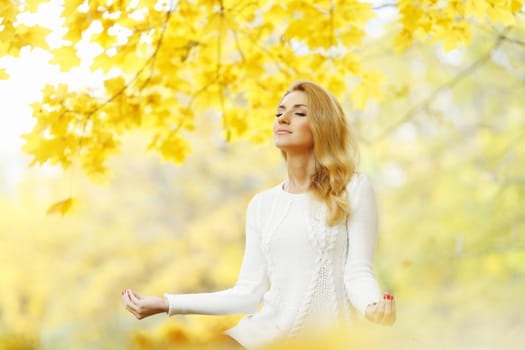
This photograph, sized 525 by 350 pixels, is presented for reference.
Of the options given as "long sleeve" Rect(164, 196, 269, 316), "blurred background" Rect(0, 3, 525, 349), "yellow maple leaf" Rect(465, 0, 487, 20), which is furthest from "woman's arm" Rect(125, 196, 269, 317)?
"blurred background" Rect(0, 3, 525, 349)

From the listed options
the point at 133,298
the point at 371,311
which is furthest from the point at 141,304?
the point at 371,311

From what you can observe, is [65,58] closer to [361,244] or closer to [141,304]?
[141,304]

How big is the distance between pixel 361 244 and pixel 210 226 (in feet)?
22.3

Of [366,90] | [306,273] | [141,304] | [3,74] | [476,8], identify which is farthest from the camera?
[366,90]

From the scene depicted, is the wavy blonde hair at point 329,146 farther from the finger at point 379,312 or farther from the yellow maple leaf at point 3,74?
the yellow maple leaf at point 3,74

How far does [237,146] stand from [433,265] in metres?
2.89

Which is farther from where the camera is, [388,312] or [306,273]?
[306,273]

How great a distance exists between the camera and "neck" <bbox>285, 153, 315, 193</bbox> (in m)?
2.01

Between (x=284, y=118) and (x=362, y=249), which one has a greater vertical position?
(x=284, y=118)

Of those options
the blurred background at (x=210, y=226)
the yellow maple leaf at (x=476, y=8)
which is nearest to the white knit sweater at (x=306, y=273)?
the yellow maple leaf at (x=476, y=8)

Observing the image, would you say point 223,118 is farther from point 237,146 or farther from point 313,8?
point 237,146

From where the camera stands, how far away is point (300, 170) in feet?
6.64

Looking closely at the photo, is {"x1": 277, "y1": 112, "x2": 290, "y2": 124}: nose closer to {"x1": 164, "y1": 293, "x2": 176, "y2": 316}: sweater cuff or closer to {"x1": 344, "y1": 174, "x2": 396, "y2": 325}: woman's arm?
{"x1": 344, "y1": 174, "x2": 396, "y2": 325}: woman's arm

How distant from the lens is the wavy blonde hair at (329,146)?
1935 mm
